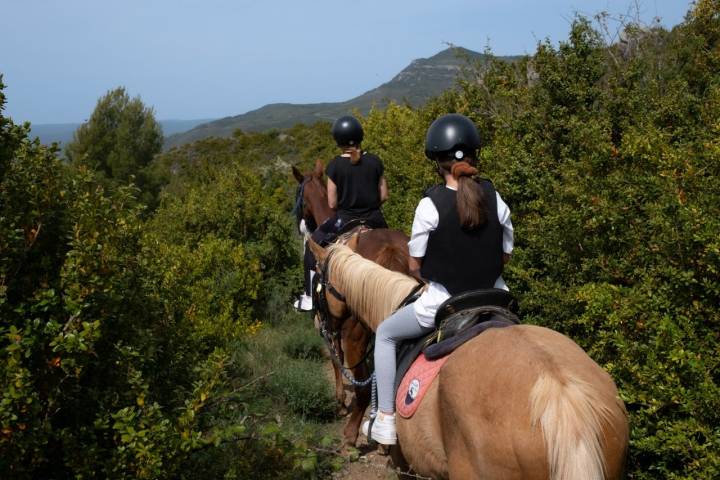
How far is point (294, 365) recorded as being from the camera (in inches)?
296

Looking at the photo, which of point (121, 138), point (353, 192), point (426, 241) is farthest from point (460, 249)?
point (121, 138)

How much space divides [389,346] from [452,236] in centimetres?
90

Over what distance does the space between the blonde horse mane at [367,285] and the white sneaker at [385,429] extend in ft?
2.52

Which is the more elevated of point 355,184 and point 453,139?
point 453,139

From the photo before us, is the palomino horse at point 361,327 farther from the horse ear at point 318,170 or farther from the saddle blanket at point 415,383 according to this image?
the horse ear at point 318,170

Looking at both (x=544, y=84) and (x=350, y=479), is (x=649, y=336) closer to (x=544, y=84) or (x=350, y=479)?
(x=350, y=479)

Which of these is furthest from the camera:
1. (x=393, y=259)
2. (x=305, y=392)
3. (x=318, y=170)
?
(x=318, y=170)

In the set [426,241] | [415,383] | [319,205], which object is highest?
[426,241]

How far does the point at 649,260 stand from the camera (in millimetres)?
4180

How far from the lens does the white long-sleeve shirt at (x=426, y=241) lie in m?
3.21

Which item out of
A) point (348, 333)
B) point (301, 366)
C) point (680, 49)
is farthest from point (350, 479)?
point (680, 49)

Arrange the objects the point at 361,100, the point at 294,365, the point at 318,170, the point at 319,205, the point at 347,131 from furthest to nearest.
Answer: the point at 361,100 → the point at 318,170 → the point at 319,205 → the point at 294,365 → the point at 347,131

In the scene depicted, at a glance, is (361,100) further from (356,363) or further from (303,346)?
(356,363)

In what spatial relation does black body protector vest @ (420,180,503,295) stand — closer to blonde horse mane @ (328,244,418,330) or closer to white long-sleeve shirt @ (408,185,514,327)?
white long-sleeve shirt @ (408,185,514,327)
